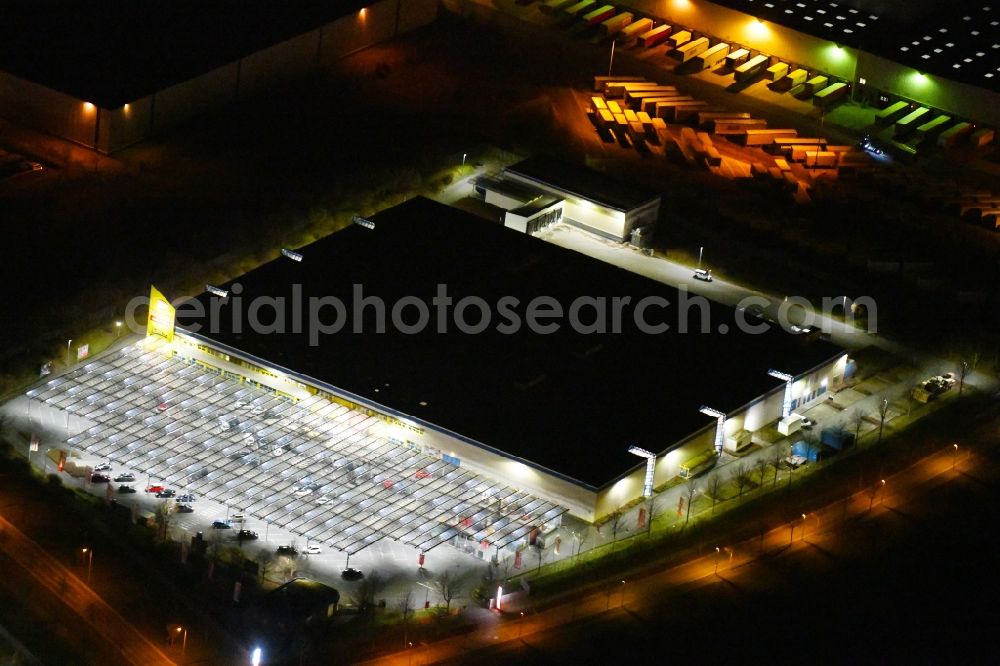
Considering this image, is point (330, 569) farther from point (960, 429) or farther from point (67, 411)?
point (960, 429)

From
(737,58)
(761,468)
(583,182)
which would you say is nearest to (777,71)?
(737,58)

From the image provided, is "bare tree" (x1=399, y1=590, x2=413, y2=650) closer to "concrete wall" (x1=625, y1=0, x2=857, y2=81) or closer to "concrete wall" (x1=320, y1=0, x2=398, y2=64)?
"concrete wall" (x1=320, y1=0, x2=398, y2=64)

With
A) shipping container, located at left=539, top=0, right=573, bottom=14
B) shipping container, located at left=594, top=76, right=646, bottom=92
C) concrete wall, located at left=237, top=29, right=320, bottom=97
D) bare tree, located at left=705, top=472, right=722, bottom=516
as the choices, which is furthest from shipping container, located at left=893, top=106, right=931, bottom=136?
bare tree, located at left=705, top=472, right=722, bottom=516

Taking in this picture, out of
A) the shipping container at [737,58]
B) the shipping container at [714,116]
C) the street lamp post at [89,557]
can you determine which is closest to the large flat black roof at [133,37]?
the shipping container at [714,116]

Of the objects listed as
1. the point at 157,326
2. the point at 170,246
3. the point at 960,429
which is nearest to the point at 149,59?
the point at 170,246

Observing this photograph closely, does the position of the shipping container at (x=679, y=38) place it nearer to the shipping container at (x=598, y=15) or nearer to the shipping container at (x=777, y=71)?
the shipping container at (x=598, y=15)
